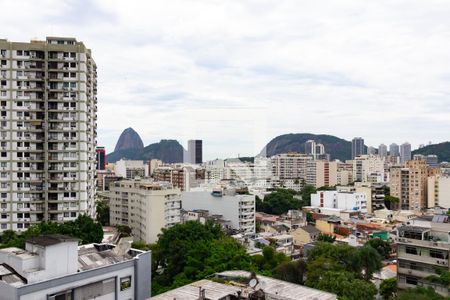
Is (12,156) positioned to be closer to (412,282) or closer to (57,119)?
(57,119)

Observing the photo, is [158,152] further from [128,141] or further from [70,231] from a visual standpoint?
[70,231]

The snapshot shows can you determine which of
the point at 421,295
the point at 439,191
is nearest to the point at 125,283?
the point at 421,295

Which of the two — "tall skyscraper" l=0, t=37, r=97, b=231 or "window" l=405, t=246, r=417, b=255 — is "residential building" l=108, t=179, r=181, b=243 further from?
"window" l=405, t=246, r=417, b=255

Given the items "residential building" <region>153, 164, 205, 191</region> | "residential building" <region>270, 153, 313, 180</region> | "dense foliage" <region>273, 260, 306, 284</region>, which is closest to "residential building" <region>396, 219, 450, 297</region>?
"dense foliage" <region>273, 260, 306, 284</region>

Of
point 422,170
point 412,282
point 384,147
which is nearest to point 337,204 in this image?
point 422,170

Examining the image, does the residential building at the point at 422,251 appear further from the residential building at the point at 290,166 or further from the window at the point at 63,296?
the residential building at the point at 290,166

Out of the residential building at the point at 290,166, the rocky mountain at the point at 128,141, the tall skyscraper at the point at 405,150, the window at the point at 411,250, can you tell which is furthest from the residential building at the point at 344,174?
the rocky mountain at the point at 128,141

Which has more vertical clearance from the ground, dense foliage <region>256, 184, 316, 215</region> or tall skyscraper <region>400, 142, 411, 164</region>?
tall skyscraper <region>400, 142, 411, 164</region>
